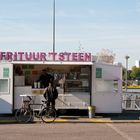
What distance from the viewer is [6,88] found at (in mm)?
22125

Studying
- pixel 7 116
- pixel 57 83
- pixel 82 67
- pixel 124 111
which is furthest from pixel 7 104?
pixel 124 111

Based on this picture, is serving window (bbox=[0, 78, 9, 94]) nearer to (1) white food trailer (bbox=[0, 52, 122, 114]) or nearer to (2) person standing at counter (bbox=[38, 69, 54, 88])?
(1) white food trailer (bbox=[0, 52, 122, 114])

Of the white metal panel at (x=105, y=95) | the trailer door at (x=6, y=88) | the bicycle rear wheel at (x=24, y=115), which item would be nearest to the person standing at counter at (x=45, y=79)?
the trailer door at (x=6, y=88)

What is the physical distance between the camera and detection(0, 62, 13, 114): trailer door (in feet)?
72.1

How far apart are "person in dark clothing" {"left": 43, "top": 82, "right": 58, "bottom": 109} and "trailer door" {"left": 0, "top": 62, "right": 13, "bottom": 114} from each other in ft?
7.33

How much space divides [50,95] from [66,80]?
2412mm

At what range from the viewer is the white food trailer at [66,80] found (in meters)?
22.0

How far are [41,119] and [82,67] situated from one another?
13.6 feet

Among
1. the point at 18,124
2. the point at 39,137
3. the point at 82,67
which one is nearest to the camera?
the point at 39,137

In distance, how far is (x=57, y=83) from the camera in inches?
896

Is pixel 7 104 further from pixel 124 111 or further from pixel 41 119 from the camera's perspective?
pixel 124 111

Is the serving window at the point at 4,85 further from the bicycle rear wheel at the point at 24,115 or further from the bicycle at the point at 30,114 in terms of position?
the bicycle rear wheel at the point at 24,115

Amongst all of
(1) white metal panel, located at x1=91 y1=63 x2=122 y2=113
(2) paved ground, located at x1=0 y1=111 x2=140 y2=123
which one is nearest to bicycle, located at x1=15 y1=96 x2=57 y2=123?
(2) paved ground, located at x1=0 y1=111 x2=140 y2=123

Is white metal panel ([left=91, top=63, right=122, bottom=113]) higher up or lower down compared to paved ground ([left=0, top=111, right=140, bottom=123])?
higher up
